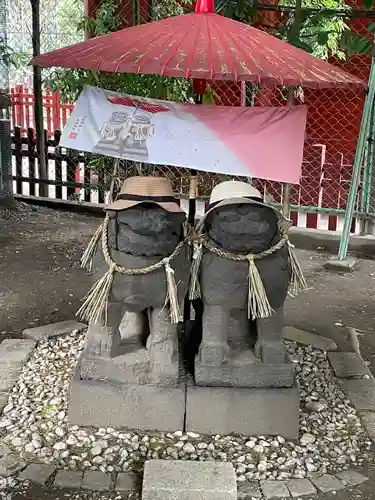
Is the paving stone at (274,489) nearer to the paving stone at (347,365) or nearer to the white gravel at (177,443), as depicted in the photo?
the white gravel at (177,443)

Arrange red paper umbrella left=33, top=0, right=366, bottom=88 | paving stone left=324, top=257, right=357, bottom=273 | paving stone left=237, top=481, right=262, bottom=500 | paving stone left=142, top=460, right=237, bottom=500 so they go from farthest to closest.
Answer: paving stone left=324, top=257, right=357, bottom=273 < red paper umbrella left=33, top=0, right=366, bottom=88 < paving stone left=237, top=481, right=262, bottom=500 < paving stone left=142, top=460, right=237, bottom=500

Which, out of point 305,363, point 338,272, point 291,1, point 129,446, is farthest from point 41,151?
point 129,446

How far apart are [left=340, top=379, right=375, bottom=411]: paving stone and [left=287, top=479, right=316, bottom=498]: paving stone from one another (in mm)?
764

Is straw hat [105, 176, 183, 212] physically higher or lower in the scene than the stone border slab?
higher

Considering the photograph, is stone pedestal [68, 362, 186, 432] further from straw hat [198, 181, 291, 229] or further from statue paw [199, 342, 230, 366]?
straw hat [198, 181, 291, 229]

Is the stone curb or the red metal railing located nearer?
the stone curb

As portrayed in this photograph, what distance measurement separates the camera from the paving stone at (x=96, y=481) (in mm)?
2662

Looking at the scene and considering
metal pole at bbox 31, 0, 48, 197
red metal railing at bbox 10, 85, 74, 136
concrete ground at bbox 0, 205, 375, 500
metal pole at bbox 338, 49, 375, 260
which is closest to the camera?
concrete ground at bbox 0, 205, 375, 500

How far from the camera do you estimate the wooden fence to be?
8.08 m

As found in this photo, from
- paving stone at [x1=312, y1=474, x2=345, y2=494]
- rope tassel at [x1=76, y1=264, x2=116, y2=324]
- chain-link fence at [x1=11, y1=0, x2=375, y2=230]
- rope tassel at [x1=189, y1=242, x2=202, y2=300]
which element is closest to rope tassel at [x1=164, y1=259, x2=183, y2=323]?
rope tassel at [x1=189, y1=242, x2=202, y2=300]

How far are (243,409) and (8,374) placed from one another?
1346 millimetres

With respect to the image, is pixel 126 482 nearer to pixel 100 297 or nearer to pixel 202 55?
pixel 100 297

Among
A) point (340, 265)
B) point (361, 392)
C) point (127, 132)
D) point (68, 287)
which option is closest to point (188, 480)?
point (361, 392)

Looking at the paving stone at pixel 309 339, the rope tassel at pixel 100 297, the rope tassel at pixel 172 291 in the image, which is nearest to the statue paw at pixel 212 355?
the rope tassel at pixel 172 291
